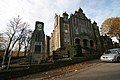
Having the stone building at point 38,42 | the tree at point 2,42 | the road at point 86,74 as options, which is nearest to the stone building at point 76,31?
the stone building at point 38,42

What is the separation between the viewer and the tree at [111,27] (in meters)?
54.3

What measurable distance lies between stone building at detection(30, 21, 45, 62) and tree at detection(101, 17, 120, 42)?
28.6 meters

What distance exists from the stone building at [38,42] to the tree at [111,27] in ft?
93.7

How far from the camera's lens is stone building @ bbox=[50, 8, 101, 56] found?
40938 mm

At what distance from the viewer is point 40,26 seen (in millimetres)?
42531

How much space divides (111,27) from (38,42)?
31.4 metres

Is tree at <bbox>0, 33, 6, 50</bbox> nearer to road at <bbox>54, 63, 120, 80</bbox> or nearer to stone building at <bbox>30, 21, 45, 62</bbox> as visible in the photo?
stone building at <bbox>30, 21, 45, 62</bbox>

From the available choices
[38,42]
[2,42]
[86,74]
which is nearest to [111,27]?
[38,42]

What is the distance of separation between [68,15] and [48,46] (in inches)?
575

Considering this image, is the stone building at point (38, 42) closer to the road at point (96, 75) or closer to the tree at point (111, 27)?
the road at point (96, 75)

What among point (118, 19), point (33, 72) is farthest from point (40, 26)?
point (118, 19)

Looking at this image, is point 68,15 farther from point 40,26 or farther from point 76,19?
point 40,26

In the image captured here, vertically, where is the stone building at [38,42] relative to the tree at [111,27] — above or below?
below

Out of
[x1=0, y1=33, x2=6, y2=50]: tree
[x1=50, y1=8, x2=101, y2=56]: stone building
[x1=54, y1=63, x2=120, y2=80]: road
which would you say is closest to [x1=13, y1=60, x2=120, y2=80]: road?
[x1=54, y1=63, x2=120, y2=80]: road
